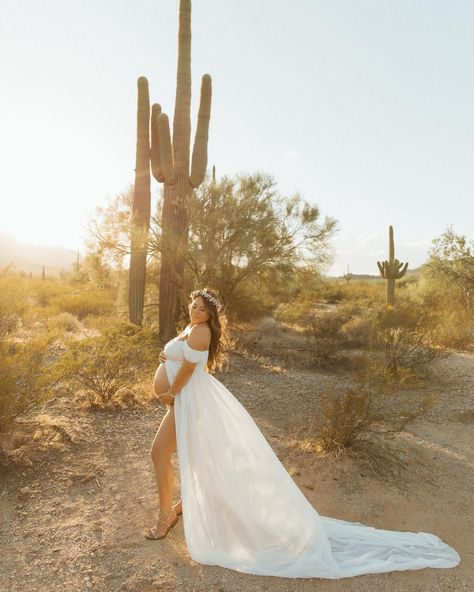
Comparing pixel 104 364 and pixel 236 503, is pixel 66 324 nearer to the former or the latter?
pixel 104 364

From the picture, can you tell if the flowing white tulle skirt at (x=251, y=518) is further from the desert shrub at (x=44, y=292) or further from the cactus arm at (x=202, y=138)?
the desert shrub at (x=44, y=292)

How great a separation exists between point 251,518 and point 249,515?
0.02 metres

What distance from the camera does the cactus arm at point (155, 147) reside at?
1315 centimetres

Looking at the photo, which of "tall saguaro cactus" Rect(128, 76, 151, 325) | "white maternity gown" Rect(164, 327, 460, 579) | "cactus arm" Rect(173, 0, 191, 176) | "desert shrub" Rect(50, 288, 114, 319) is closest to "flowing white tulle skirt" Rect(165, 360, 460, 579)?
"white maternity gown" Rect(164, 327, 460, 579)

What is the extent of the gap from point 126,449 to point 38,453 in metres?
0.85

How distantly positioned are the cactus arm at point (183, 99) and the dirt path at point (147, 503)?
24.5 ft

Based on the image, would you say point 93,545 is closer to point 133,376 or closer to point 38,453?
point 38,453

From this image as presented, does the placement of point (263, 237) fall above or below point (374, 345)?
above

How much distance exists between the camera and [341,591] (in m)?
3.01

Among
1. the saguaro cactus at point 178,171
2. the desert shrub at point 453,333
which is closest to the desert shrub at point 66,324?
the saguaro cactus at point 178,171

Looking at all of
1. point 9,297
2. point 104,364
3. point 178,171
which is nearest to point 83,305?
point 178,171

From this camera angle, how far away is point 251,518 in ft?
10.8

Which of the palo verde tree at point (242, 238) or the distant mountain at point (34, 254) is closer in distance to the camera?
the palo verde tree at point (242, 238)

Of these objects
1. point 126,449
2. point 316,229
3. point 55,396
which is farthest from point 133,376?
point 316,229
